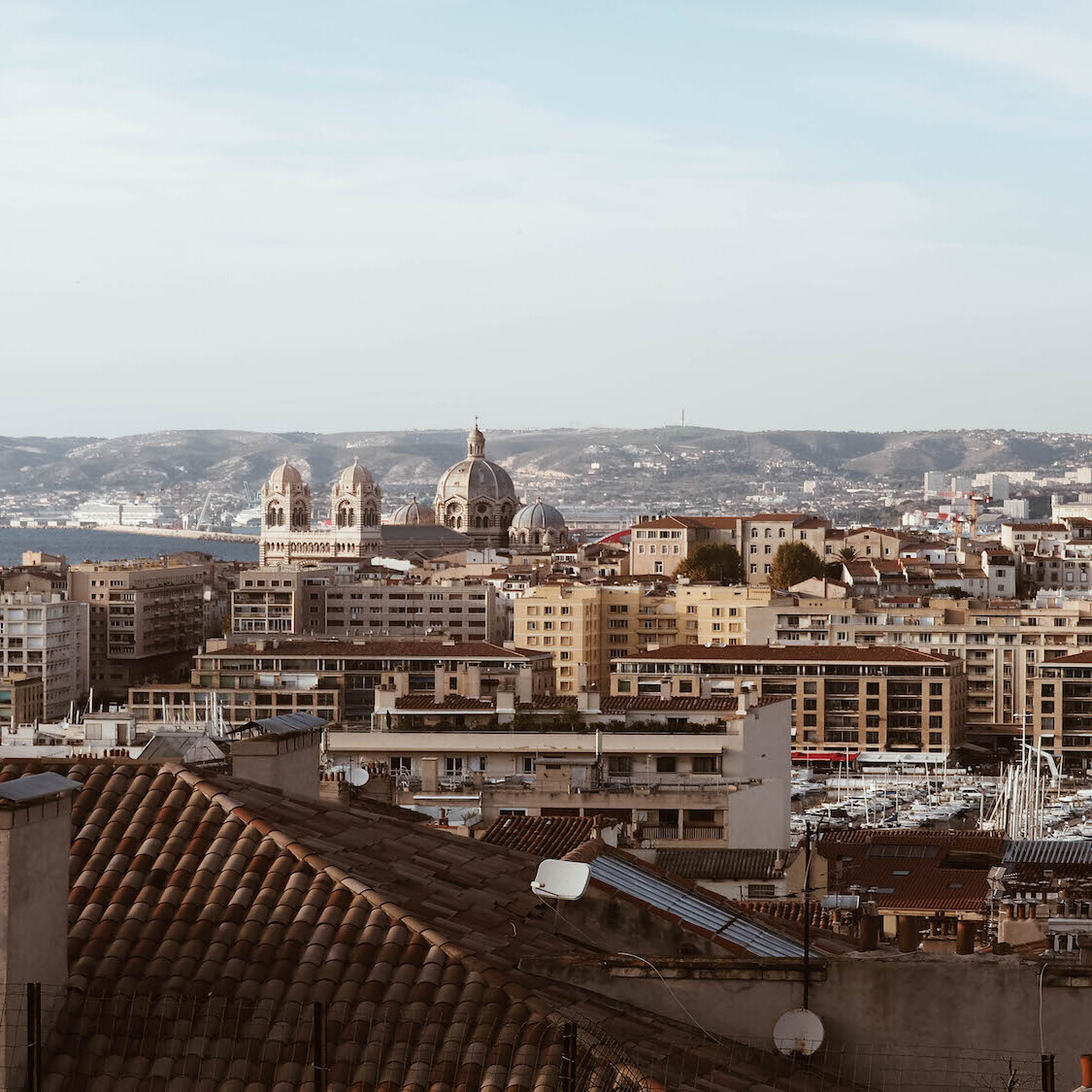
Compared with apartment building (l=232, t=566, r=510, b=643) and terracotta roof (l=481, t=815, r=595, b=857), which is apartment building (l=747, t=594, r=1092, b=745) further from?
terracotta roof (l=481, t=815, r=595, b=857)

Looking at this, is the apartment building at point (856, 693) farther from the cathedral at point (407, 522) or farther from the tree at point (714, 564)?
the cathedral at point (407, 522)

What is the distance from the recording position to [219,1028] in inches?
266

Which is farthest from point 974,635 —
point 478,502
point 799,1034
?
point 478,502

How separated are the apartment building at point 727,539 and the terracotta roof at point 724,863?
267 ft

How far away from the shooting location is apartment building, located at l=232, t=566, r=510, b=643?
8919cm

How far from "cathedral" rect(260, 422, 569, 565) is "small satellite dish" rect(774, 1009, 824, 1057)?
126 meters

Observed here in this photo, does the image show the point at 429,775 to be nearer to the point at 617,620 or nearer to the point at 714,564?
the point at 617,620

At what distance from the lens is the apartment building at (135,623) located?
92.7 metres

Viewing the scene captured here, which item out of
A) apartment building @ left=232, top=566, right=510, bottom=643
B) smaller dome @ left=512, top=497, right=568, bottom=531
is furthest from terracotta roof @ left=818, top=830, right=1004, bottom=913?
smaller dome @ left=512, top=497, right=568, bottom=531

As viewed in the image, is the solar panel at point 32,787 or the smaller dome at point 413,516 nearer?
the solar panel at point 32,787

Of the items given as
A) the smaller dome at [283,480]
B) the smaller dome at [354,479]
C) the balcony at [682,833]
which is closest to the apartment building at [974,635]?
the balcony at [682,833]

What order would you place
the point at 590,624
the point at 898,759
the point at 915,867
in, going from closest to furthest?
the point at 915,867, the point at 898,759, the point at 590,624

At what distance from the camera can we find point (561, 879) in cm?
780

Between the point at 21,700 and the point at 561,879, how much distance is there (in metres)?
65.1
